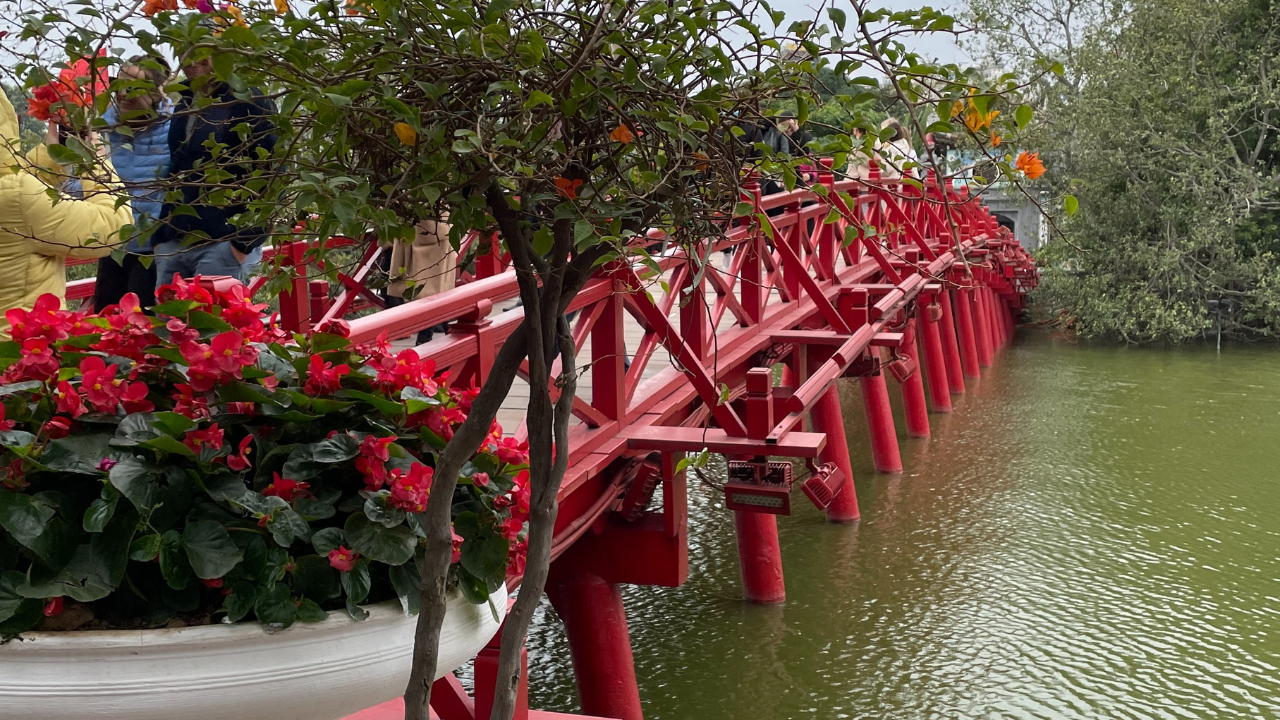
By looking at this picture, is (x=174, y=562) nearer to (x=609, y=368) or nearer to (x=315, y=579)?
(x=315, y=579)

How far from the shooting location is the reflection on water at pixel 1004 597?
5.72m

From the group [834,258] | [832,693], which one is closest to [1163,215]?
[834,258]

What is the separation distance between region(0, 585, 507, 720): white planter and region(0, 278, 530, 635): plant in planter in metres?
0.03

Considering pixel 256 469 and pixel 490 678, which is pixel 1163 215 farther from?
pixel 256 469

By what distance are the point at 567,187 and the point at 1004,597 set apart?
19.9ft

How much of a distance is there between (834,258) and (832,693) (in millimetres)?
3729

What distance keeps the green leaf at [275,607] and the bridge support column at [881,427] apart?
875cm

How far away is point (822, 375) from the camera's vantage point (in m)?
6.14

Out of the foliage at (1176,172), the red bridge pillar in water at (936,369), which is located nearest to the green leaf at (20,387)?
the red bridge pillar in water at (936,369)

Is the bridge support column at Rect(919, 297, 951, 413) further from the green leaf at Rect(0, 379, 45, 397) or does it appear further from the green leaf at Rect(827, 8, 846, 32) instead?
the green leaf at Rect(0, 379, 45, 397)

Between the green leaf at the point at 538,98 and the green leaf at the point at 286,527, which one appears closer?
the green leaf at the point at 538,98

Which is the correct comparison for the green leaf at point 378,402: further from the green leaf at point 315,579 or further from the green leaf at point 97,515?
the green leaf at point 97,515

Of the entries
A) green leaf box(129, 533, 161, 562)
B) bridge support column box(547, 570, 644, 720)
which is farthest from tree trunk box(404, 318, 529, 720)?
bridge support column box(547, 570, 644, 720)

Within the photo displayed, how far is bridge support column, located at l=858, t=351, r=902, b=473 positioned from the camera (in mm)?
10000
